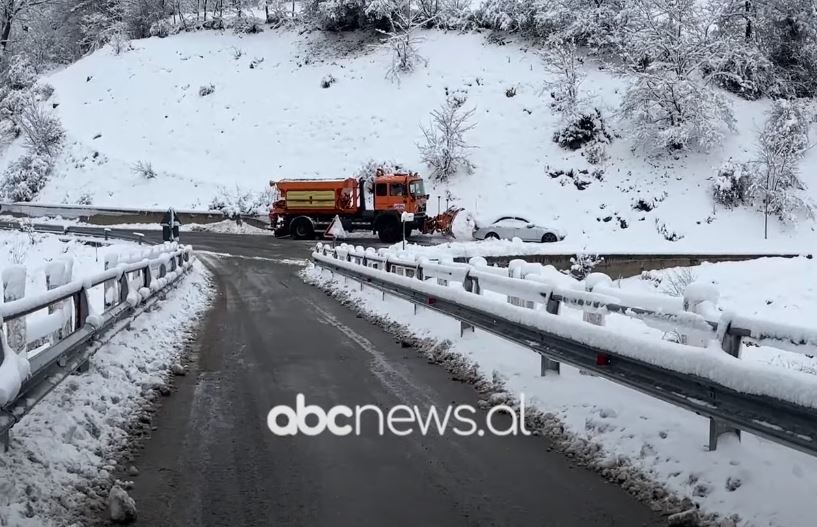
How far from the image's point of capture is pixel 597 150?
133ft

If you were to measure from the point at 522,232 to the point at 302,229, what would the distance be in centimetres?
1172

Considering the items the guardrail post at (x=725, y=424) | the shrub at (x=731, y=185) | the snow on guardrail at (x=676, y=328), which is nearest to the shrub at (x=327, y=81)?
the shrub at (x=731, y=185)

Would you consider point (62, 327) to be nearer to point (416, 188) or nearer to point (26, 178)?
point (416, 188)

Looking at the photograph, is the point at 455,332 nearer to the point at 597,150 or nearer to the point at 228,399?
the point at 228,399

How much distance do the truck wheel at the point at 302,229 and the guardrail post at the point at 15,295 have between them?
32.0 meters

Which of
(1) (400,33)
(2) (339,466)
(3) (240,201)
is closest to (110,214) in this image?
(3) (240,201)

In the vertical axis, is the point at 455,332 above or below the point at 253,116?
below

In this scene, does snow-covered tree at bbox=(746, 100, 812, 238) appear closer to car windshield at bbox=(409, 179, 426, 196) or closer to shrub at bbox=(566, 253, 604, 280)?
shrub at bbox=(566, 253, 604, 280)

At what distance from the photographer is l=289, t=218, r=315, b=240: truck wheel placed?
37.5m

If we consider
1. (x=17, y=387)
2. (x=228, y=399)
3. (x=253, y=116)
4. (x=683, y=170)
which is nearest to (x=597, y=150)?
(x=683, y=170)

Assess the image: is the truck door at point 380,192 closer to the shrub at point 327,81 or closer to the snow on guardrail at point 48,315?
the shrub at point 327,81

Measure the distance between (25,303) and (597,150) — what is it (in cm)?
3883

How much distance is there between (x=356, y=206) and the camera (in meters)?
37.1
